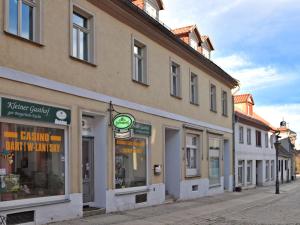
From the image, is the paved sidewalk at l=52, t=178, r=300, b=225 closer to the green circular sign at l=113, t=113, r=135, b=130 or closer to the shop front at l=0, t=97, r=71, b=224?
the shop front at l=0, t=97, r=71, b=224

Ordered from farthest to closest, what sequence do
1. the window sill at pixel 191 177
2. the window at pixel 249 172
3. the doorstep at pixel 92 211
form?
the window at pixel 249 172 → the window sill at pixel 191 177 → the doorstep at pixel 92 211

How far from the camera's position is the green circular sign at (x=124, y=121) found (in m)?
14.6

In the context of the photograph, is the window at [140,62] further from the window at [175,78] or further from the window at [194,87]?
the window at [194,87]

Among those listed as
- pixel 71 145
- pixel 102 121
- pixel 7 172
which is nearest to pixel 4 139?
pixel 7 172

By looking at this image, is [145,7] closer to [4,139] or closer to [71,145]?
[71,145]

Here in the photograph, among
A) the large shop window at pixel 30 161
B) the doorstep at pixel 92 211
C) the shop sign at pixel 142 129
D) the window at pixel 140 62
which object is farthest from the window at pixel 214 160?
the large shop window at pixel 30 161

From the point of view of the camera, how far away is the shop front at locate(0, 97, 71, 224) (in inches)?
427

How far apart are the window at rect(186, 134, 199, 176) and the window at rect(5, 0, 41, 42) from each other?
452 inches

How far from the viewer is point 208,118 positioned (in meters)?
25.0

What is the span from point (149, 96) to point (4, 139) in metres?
7.74

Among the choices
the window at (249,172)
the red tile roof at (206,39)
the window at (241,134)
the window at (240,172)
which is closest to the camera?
the red tile roof at (206,39)

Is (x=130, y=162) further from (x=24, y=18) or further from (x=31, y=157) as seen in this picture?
(x=24, y=18)

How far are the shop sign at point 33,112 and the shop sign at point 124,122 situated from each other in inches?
85.8

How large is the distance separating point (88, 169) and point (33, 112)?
370 centimetres
